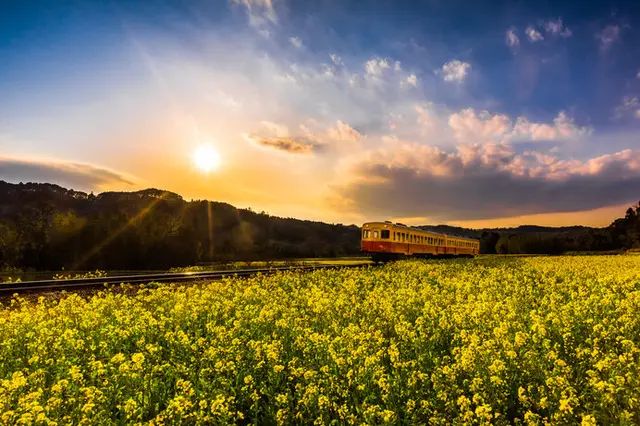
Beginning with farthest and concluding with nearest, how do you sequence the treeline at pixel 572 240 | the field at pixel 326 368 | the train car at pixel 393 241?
the treeline at pixel 572 240, the train car at pixel 393 241, the field at pixel 326 368

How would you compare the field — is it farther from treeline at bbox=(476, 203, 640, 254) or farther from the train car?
treeline at bbox=(476, 203, 640, 254)

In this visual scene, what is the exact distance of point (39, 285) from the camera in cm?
1552

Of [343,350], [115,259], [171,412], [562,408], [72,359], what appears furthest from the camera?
[115,259]

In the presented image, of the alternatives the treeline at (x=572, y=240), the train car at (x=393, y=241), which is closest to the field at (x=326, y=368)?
the train car at (x=393, y=241)

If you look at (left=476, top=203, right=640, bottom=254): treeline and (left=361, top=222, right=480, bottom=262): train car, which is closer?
(left=361, top=222, right=480, bottom=262): train car

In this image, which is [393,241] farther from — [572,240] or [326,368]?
[572,240]

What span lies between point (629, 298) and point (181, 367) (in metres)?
9.90

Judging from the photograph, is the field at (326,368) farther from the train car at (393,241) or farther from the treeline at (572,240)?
the treeline at (572,240)

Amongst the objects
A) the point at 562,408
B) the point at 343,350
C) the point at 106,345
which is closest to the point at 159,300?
the point at 106,345

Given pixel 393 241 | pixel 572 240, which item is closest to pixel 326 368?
pixel 393 241

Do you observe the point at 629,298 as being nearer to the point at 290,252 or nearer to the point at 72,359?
the point at 72,359

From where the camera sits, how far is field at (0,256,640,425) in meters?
4.57

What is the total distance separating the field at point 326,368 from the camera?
15.0 ft

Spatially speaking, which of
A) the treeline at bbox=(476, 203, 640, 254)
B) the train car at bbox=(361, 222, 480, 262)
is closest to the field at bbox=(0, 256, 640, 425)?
the train car at bbox=(361, 222, 480, 262)
